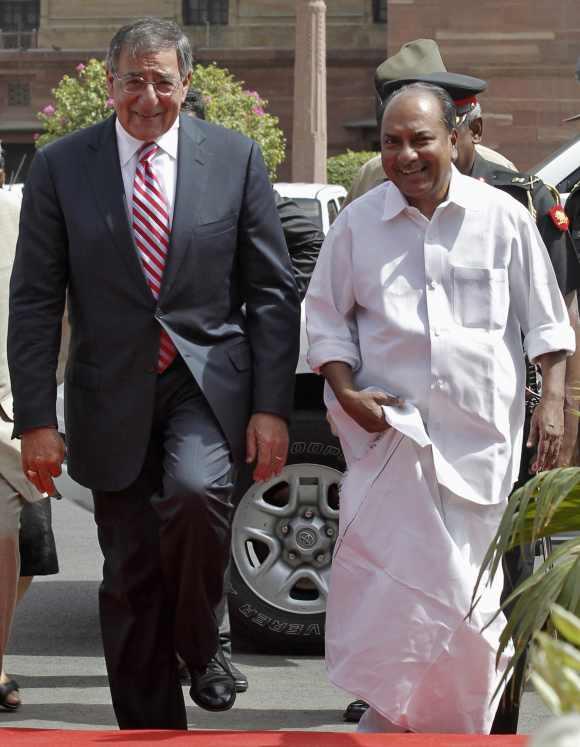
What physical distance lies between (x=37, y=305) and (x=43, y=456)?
398 millimetres

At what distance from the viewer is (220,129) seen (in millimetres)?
5250

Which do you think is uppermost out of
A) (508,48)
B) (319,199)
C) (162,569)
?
(508,48)

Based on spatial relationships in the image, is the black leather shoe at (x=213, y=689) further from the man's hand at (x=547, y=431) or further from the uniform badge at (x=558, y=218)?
the uniform badge at (x=558, y=218)

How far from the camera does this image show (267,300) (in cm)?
512

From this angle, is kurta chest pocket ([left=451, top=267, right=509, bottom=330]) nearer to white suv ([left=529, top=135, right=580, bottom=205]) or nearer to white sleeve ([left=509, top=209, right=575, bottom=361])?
white sleeve ([left=509, top=209, right=575, bottom=361])

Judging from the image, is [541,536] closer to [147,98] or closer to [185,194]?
[185,194]

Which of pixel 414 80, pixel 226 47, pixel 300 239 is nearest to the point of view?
pixel 414 80

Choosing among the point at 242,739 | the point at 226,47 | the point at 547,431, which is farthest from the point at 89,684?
the point at 226,47

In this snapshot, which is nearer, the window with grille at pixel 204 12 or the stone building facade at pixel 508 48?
the stone building facade at pixel 508 48

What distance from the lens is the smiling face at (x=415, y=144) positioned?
4770mm

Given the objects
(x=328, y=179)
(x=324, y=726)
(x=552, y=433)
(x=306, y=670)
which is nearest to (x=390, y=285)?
(x=552, y=433)

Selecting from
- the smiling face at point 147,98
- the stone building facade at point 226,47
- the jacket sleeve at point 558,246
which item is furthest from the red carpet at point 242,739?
the stone building facade at point 226,47

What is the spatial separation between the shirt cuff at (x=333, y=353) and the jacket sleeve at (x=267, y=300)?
19cm

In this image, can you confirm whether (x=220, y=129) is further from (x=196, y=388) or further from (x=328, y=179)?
(x=328, y=179)
